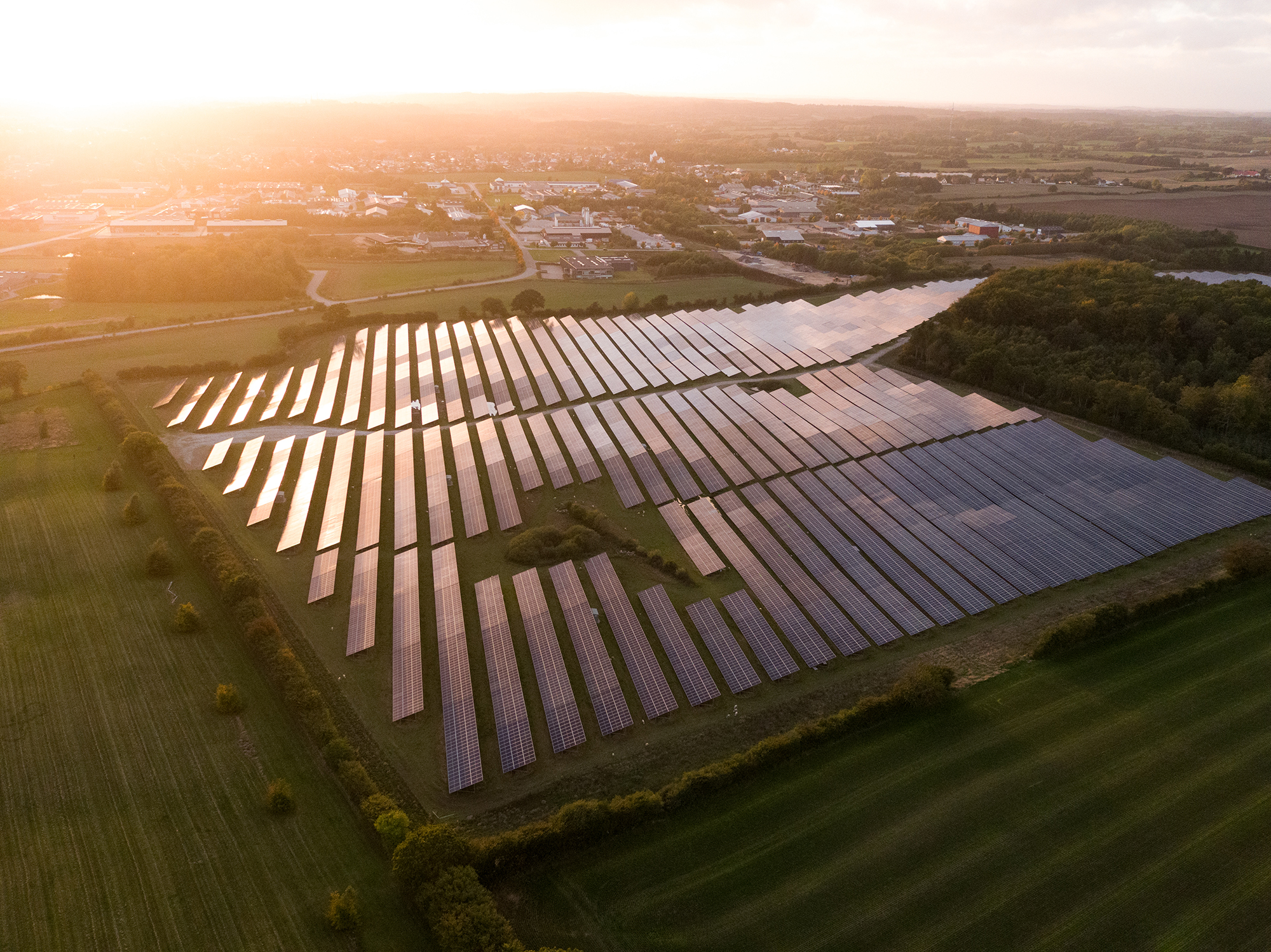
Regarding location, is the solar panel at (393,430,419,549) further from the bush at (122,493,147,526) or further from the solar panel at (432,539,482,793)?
the bush at (122,493,147,526)

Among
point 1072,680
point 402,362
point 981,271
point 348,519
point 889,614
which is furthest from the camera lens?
point 981,271

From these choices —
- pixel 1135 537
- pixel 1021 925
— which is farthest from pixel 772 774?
pixel 1135 537

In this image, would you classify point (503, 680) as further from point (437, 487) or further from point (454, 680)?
point (437, 487)

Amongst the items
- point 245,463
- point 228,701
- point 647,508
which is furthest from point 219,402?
point 647,508

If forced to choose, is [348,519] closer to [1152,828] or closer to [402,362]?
[402,362]

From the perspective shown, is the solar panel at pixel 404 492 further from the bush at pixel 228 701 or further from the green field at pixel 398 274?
the green field at pixel 398 274

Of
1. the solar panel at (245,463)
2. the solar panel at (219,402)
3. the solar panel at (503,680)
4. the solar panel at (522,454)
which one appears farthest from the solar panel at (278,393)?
the solar panel at (503,680)

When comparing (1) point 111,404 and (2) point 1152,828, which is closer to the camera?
(2) point 1152,828
